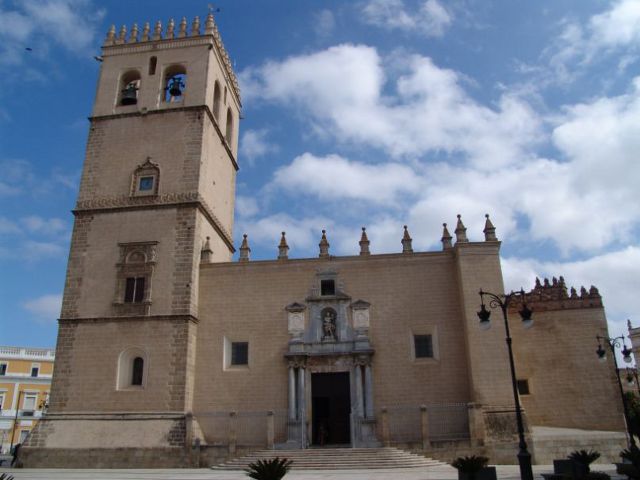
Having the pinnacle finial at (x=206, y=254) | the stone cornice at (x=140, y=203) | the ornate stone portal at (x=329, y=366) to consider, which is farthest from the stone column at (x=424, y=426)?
the stone cornice at (x=140, y=203)

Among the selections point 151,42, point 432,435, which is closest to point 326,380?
point 432,435

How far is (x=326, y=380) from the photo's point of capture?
19547mm

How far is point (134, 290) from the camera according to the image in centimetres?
2022

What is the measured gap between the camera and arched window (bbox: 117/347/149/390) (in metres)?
19.2

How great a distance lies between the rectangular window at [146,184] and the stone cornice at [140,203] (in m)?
0.51

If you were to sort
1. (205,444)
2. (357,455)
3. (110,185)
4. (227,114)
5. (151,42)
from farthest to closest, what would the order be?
(227,114)
(151,42)
(110,185)
(205,444)
(357,455)

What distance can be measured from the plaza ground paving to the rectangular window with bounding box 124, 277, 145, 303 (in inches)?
236

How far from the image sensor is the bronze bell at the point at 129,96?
23.7 m

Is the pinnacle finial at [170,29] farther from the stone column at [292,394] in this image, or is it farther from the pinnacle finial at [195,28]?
the stone column at [292,394]

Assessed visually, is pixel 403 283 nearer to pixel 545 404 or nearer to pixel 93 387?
pixel 545 404

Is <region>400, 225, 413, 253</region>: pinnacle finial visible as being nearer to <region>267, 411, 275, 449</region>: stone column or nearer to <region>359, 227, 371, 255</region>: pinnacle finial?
<region>359, 227, 371, 255</region>: pinnacle finial

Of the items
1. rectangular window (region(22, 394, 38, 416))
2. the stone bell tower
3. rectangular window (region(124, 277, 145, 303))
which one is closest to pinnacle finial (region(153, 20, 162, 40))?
the stone bell tower

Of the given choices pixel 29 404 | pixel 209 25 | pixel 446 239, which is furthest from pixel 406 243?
pixel 29 404

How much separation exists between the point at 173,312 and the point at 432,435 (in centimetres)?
1010
